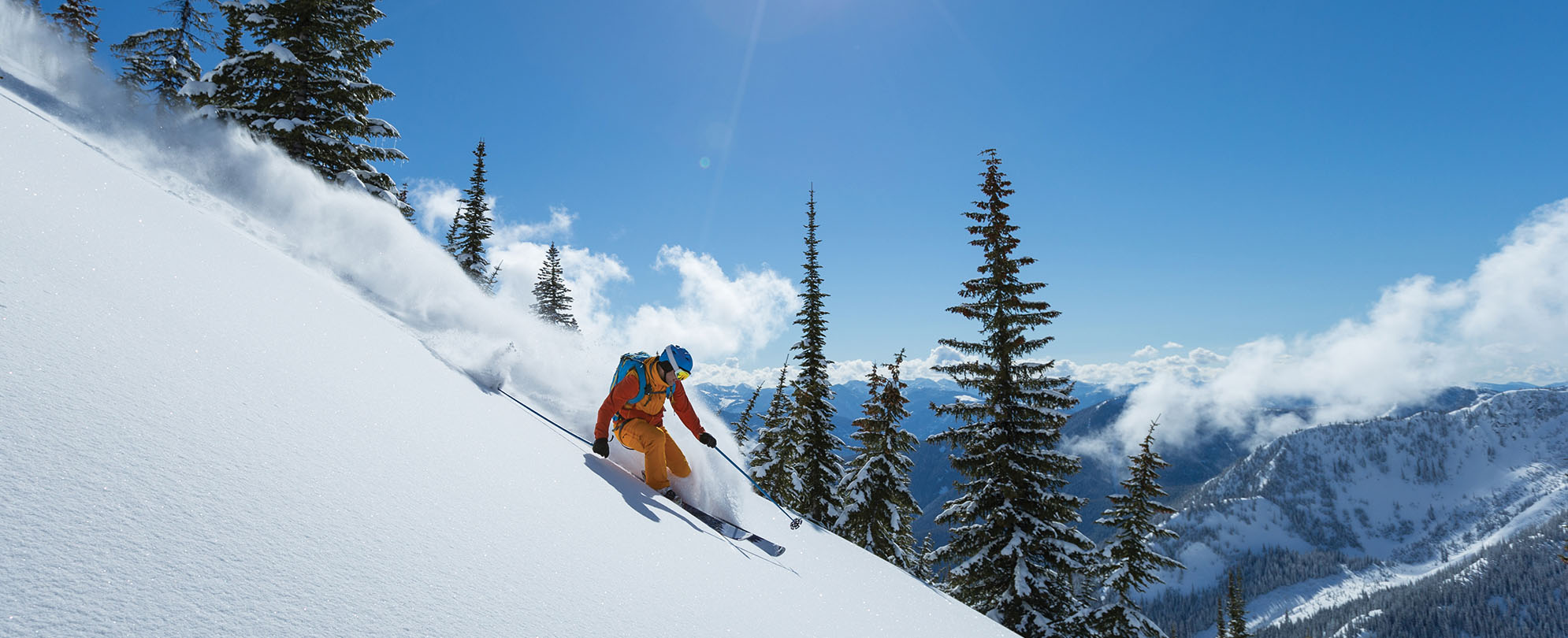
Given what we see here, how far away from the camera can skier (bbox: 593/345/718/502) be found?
6708 millimetres

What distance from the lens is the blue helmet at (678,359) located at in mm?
7082

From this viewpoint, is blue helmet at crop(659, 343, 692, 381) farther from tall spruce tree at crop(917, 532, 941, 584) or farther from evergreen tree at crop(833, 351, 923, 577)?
tall spruce tree at crop(917, 532, 941, 584)

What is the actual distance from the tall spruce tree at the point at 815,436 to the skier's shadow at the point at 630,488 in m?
17.5

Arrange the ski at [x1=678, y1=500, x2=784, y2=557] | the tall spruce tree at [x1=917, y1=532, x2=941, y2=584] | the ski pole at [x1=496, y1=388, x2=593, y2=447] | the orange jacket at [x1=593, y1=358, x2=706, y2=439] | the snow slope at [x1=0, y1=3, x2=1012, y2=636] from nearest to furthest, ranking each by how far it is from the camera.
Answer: the snow slope at [x1=0, y1=3, x2=1012, y2=636] → the ski at [x1=678, y1=500, x2=784, y2=557] → the orange jacket at [x1=593, y1=358, x2=706, y2=439] → the ski pole at [x1=496, y1=388, x2=593, y2=447] → the tall spruce tree at [x1=917, y1=532, x2=941, y2=584]

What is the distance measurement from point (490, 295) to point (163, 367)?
24.7ft

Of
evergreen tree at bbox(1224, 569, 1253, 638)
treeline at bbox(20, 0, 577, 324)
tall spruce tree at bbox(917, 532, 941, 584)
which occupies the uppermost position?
treeline at bbox(20, 0, 577, 324)

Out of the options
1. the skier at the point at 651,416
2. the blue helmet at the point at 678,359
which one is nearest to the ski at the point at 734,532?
the skier at the point at 651,416

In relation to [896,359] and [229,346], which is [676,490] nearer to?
[229,346]

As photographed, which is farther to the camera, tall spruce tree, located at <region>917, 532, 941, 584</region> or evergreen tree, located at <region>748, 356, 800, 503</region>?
tall spruce tree, located at <region>917, 532, 941, 584</region>

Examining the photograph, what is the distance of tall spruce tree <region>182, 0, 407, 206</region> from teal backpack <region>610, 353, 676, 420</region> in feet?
40.3

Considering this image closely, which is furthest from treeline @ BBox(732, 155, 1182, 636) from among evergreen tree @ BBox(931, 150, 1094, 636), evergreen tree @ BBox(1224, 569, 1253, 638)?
evergreen tree @ BBox(1224, 569, 1253, 638)

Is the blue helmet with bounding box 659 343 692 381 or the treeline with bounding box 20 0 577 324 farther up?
the treeline with bounding box 20 0 577 324

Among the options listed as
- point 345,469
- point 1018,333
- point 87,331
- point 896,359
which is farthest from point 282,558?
point 896,359

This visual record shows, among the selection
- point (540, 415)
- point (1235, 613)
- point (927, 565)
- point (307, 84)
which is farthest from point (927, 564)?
point (307, 84)
